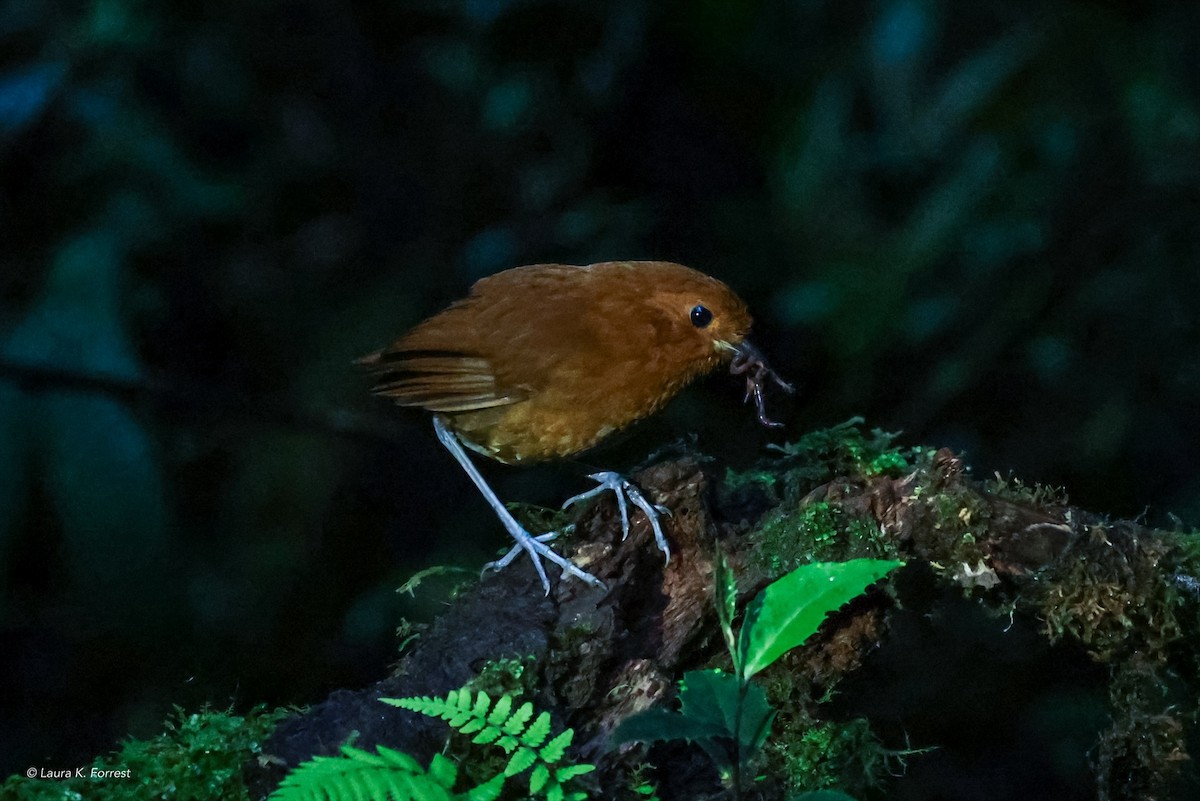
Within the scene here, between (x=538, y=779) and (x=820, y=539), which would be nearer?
(x=538, y=779)

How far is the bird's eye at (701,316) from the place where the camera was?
212 centimetres

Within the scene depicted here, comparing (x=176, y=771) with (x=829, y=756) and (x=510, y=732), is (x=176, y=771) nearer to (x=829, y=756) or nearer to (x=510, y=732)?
(x=510, y=732)

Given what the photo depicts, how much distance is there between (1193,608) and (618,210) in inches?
66.2

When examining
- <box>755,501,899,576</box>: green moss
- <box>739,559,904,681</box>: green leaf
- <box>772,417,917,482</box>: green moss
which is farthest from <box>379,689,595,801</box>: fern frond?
<box>772,417,917,482</box>: green moss

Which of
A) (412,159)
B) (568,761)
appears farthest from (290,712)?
(412,159)

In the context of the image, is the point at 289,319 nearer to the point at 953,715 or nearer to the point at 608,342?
the point at 608,342

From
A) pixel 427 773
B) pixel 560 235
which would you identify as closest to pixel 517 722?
pixel 427 773

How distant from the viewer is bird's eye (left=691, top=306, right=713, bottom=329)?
2.12m

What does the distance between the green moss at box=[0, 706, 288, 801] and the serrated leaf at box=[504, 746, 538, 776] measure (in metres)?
0.51

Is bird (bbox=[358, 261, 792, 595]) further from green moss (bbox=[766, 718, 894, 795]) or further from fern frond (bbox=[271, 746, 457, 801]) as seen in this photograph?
fern frond (bbox=[271, 746, 457, 801])

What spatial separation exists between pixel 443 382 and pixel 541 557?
43 cm

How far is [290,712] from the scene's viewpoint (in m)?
1.95

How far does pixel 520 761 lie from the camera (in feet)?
4.45

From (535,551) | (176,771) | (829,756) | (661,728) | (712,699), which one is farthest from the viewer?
(535,551)
